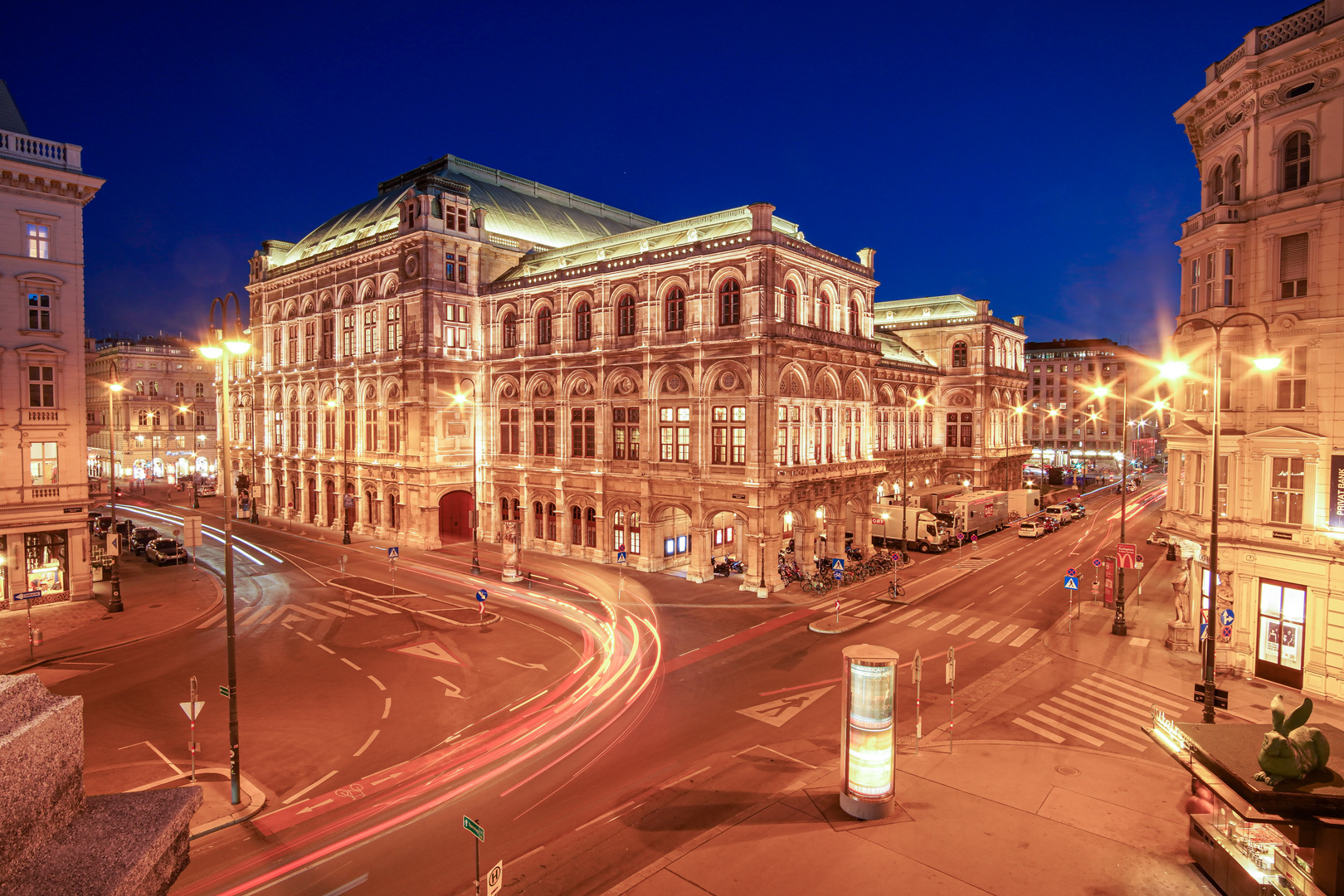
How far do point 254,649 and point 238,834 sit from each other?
13864 millimetres

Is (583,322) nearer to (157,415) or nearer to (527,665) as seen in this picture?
(527,665)

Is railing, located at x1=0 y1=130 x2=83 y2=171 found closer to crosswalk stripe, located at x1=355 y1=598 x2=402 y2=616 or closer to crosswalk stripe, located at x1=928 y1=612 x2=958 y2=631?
crosswalk stripe, located at x1=355 y1=598 x2=402 y2=616

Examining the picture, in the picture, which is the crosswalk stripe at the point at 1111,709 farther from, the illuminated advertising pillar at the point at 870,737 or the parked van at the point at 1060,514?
the parked van at the point at 1060,514

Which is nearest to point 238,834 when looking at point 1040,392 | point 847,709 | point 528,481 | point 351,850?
point 351,850

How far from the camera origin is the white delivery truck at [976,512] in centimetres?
5000

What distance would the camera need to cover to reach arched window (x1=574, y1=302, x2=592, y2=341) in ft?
144

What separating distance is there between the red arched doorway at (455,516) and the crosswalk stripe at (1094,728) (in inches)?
1614

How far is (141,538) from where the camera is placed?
48344mm

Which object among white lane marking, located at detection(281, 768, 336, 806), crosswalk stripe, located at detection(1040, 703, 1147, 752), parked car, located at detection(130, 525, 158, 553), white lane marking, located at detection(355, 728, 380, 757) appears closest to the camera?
white lane marking, located at detection(281, 768, 336, 806)

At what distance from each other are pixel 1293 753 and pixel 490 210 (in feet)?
176

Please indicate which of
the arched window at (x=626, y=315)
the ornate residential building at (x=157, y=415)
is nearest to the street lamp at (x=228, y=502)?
the arched window at (x=626, y=315)

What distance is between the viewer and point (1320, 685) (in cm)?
2148

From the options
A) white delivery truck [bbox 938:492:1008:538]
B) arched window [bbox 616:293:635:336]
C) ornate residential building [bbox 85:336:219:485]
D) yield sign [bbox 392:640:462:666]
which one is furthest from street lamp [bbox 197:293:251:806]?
ornate residential building [bbox 85:336:219:485]

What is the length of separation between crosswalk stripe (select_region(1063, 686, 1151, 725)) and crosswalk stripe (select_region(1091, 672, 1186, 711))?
1.42 meters
